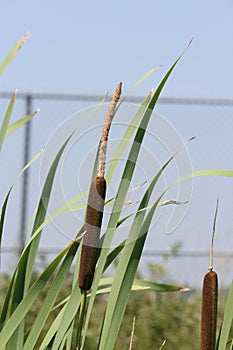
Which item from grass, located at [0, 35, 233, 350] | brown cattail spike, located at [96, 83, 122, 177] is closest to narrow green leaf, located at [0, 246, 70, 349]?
grass, located at [0, 35, 233, 350]

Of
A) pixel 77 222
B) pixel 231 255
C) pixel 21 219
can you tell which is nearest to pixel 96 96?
pixel 21 219

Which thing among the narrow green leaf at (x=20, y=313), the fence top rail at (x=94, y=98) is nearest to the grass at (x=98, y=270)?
the narrow green leaf at (x=20, y=313)

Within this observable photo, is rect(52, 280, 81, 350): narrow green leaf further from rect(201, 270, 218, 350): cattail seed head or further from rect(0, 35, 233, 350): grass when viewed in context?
rect(201, 270, 218, 350): cattail seed head

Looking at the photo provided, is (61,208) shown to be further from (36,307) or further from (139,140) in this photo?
(36,307)

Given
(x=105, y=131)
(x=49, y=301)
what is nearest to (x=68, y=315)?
(x=49, y=301)

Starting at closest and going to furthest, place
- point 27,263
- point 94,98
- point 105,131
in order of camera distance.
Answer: point 105,131 → point 27,263 → point 94,98

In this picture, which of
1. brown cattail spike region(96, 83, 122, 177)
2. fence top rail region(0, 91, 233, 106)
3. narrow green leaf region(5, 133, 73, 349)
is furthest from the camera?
fence top rail region(0, 91, 233, 106)

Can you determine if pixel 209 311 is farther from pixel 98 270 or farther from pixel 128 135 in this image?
pixel 128 135

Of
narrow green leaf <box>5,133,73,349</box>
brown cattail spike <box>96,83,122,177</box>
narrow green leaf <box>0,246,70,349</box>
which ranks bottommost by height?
narrow green leaf <box>0,246,70,349</box>

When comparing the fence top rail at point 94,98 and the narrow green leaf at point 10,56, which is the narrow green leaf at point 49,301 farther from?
the fence top rail at point 94,98

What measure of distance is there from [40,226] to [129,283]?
15 centimetres

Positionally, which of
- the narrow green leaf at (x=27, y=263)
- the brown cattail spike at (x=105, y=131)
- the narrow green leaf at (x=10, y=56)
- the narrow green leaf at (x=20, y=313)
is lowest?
the narrow green leaf at (x=20, y=313)

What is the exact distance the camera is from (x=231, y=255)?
6.11 metres

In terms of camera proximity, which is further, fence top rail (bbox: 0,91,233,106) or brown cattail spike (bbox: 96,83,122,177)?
fence top rail (bbox: 0,91,233,106)
